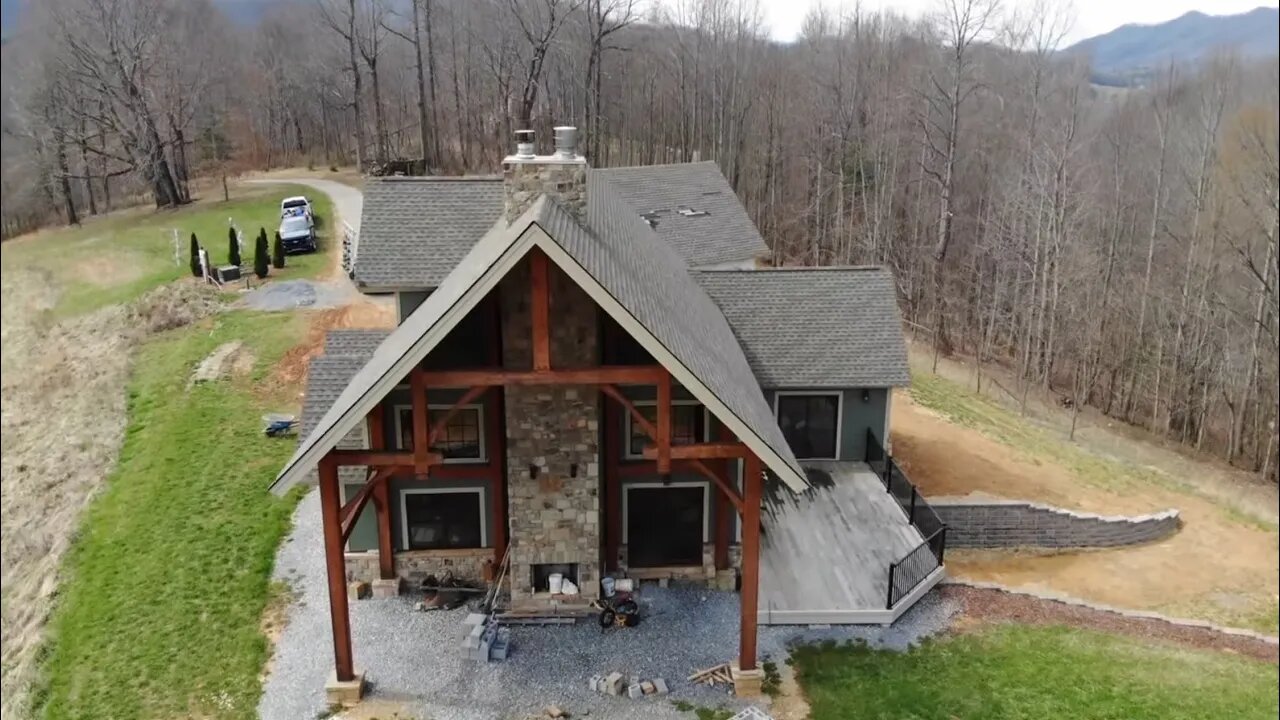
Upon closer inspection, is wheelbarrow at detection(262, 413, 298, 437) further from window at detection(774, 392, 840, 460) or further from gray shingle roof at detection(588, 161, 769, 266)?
window at detection(774, 392, 840, 460)

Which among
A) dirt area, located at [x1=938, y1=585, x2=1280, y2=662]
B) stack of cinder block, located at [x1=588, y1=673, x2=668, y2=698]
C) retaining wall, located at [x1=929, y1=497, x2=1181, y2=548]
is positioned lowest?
retaining wall, located at [x1=929, y1=497, x2=1181, y2=548]

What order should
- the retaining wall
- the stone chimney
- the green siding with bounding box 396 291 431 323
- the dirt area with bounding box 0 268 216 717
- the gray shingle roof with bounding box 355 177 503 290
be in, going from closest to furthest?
the stone chimney
the dirt area with bounding box 0 268 216 717
the gray shingle roof with bounding box 355 177 503 290
the green siding with bounding box 396 291 431 323
the retaining wall

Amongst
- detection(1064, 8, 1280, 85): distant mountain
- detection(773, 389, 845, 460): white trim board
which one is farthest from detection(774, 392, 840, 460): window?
detection(1064, 8, 1280, 85): distant mountain

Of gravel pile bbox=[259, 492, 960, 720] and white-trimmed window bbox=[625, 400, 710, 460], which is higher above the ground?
white-trimmed window bbox=[625, 400, 710, 460]

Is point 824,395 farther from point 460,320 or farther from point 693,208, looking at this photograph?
point 693,208

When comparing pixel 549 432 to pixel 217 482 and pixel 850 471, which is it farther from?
pixel 217 482
